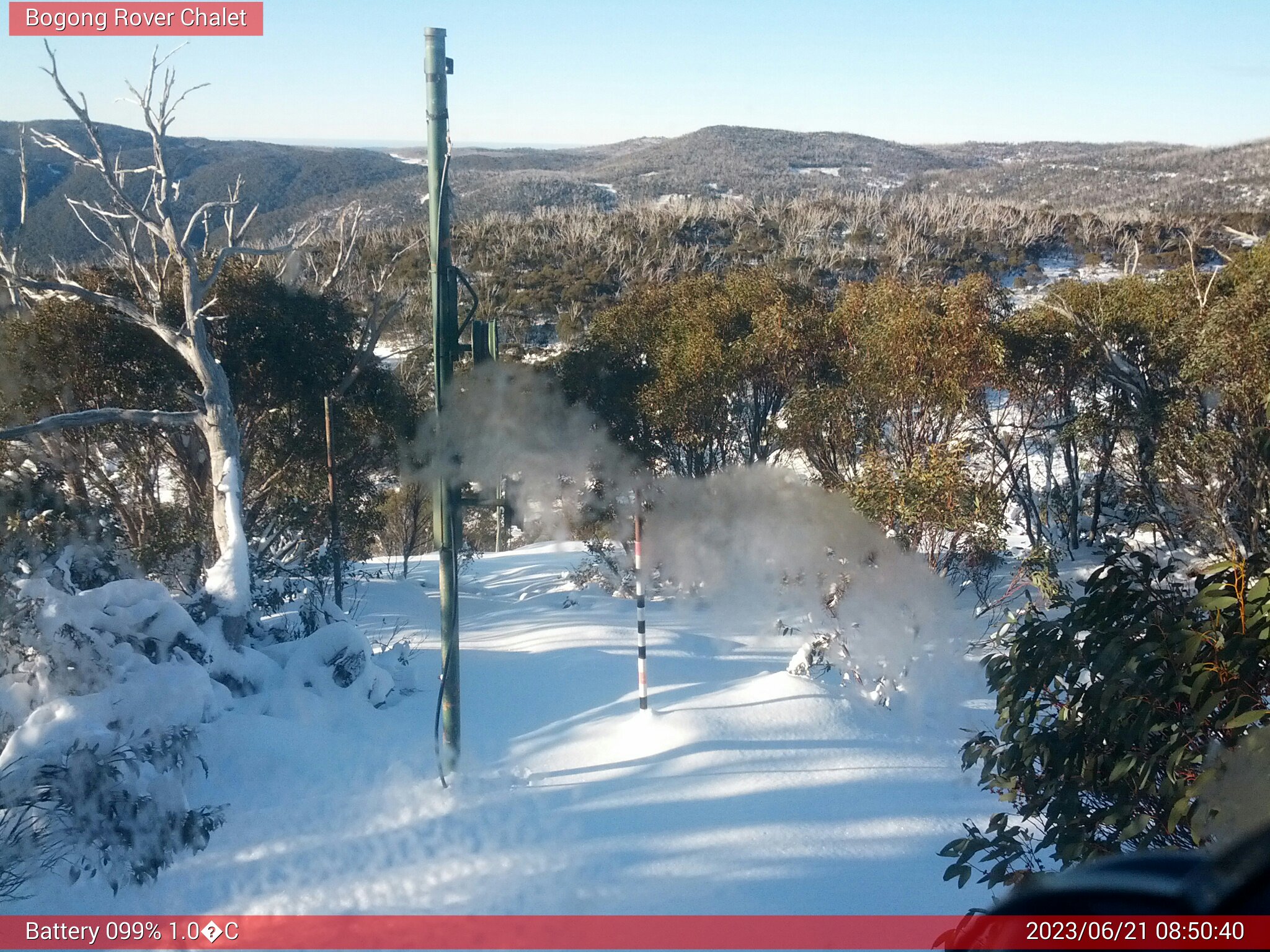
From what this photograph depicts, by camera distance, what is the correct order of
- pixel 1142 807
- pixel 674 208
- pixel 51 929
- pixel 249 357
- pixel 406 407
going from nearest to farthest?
pixel 1142 807, pixel 51 929, pixel 249 357, pixel 406 407, pixel 674 208

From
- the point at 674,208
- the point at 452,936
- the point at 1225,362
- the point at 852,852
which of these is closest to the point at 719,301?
the point at 1225,362

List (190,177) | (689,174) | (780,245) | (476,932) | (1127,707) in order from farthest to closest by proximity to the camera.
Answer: (689,174), (780,245), (190,177), (476,932), (1127,707)

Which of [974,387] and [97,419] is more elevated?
[974,387]

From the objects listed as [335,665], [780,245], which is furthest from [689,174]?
[335,665]

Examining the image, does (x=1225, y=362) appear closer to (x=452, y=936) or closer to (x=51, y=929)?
(x=452, y=936)

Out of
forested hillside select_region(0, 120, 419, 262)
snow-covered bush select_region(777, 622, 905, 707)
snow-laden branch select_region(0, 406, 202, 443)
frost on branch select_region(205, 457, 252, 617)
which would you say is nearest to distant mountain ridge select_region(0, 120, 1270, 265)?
forested hillside select_region(0, 120, 419, 262)

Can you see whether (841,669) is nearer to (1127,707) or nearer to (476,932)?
(476,932)

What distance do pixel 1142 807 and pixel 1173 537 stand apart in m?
9.13

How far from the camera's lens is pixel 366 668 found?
5918 millimetres

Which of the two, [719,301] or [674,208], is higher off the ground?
[674,208]

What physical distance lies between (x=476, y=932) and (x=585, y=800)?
3.61ft

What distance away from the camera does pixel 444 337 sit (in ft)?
16.6

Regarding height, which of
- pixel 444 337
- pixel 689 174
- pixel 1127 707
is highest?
pixel 689 174

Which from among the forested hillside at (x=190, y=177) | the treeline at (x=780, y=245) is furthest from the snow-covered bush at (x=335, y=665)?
the treeline at (x=780, y=245)
